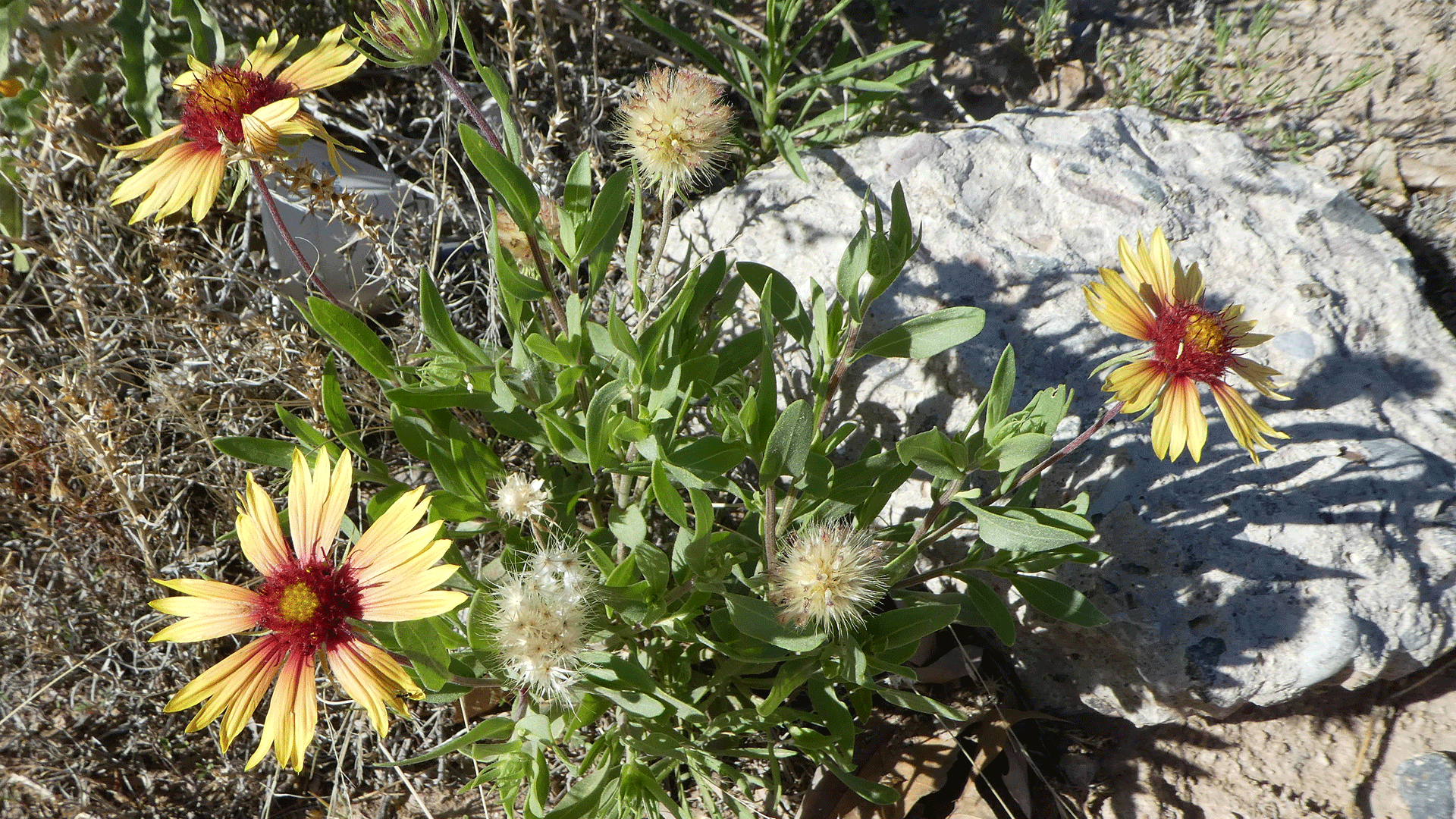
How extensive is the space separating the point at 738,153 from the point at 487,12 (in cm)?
100

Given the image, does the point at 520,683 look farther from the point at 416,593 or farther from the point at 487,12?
the point at 487,12

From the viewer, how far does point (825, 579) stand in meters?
1.54

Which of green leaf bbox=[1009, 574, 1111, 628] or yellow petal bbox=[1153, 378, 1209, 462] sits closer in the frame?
yellow petal bbox=[1153, 378, 1209, 462]

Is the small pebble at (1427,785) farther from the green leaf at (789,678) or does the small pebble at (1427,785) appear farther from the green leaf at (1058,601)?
the green leaf at (789,678)

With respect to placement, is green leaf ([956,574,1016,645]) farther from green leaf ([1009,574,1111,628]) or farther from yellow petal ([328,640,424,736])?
yellow petal ([328,640,424,736])

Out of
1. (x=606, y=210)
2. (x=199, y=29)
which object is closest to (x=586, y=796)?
(x=606, y=210)

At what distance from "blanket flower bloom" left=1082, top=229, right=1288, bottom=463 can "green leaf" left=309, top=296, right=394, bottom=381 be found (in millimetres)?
1402

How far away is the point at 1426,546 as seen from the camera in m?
2.15

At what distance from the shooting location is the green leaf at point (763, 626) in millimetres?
1546

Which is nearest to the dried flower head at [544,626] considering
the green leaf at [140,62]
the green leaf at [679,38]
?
the green leaf at [140,62]

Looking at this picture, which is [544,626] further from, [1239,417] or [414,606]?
[1239,417]

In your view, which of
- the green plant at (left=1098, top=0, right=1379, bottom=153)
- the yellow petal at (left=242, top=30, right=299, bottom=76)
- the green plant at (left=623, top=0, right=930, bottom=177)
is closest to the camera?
the yellow petal at (left=242, top=30, right=299, bottom=76)

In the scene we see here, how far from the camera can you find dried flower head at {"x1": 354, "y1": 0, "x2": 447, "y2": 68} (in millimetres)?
1686

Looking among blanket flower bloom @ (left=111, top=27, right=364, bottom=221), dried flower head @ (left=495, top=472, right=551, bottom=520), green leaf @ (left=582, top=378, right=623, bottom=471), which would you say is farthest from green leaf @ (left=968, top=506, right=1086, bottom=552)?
blanket flower bloom @ (left=111, top=27, right=364, bottom=221)
